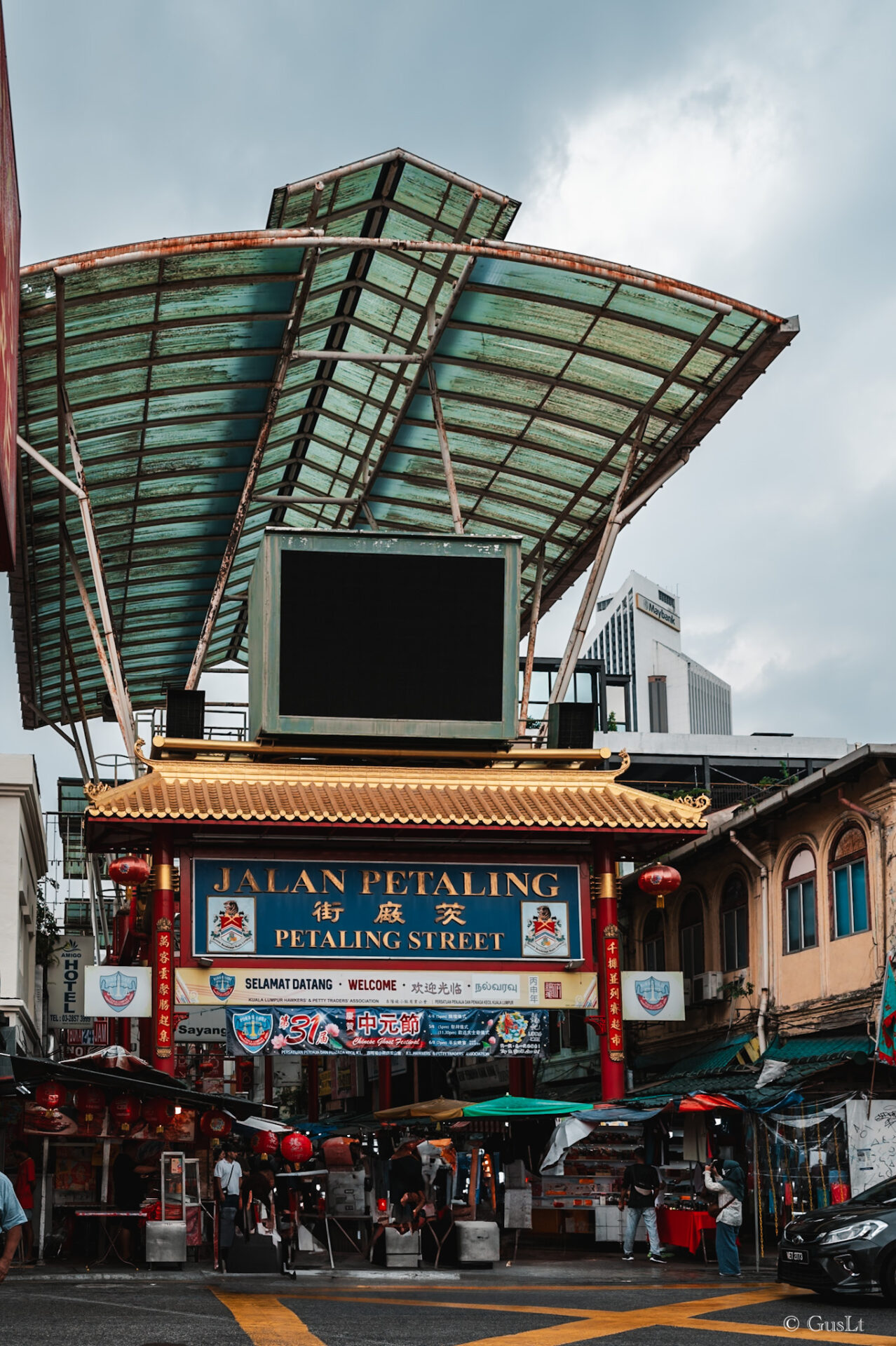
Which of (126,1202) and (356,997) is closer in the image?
(126,1202)

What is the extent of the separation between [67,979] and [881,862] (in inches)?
860

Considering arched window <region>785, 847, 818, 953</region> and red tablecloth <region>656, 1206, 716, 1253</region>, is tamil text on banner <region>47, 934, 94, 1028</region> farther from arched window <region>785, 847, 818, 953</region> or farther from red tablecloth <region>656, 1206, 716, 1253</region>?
red tablecloth <region>656, 1206, 716, 1253</region>

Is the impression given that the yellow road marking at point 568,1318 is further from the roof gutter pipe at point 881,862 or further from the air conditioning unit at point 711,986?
the air conditioning unit at point 711,986

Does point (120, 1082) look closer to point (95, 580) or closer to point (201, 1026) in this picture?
point (201, 1026)

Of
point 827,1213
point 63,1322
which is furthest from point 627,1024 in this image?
point 63,1322

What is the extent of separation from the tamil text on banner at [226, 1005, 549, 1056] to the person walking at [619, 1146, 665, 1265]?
3468mm

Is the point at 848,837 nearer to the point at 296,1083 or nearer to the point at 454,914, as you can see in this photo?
the point at 454,914

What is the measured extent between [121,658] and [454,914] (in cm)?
2381

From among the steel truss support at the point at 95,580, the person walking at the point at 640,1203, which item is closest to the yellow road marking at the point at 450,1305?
the person walking at the point at 640,1203

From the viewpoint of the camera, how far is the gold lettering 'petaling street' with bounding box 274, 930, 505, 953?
95.4ft

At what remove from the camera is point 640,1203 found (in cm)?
2591

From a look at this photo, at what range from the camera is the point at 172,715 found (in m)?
31.7

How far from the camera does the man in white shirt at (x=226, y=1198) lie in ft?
74.2

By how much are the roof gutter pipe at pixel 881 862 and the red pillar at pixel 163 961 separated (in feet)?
36.9
